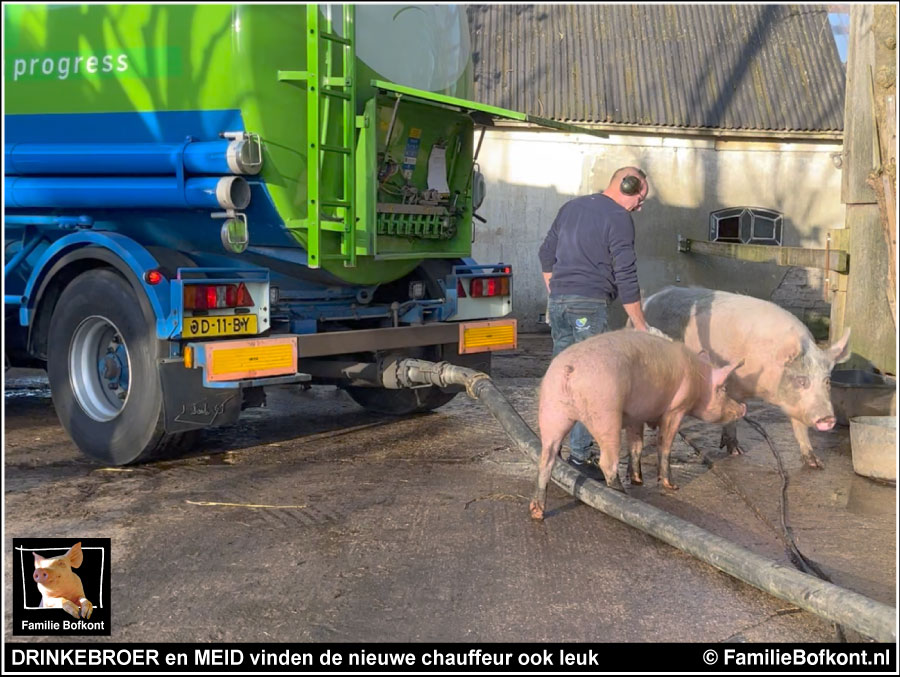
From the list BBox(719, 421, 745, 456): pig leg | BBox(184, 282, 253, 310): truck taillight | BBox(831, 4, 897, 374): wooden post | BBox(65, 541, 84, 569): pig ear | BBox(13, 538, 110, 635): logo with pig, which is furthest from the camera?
BBox(831, 4, 897, 374): wooden post

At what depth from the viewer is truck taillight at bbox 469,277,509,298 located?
25.8ft

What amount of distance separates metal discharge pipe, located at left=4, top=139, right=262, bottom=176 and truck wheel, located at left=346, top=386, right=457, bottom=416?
106 inches

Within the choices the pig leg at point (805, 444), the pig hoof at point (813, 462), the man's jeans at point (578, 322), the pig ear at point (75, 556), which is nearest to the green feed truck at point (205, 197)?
the man's jeans at point (578, 322)

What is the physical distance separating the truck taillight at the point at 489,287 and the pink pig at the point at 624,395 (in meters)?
2.17

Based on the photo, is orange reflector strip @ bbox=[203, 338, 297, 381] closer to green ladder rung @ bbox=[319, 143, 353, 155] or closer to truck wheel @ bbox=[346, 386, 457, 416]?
green ladder rung @ bbox=[319, 143, 353, 155]

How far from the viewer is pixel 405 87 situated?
6559mm

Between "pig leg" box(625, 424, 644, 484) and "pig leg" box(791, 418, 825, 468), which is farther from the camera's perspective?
"pig leg" box(791, 418, 825, 468)

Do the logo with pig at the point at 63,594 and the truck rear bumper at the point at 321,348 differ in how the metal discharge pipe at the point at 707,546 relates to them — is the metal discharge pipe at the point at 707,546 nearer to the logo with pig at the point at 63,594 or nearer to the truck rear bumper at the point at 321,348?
the truck rear bumper at the point at 321,348

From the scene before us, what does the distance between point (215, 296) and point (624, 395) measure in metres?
2.60

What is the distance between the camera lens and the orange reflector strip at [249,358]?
5930mm

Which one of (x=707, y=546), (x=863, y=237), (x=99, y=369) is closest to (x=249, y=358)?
(x=99, y=369)

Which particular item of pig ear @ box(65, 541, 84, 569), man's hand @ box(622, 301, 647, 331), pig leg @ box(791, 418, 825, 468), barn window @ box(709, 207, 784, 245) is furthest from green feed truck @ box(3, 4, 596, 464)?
barn window @ box(709, 207, 784, 245)

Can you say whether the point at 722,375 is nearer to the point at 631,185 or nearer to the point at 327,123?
the point at 631,185

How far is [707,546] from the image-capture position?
438 centimetres
